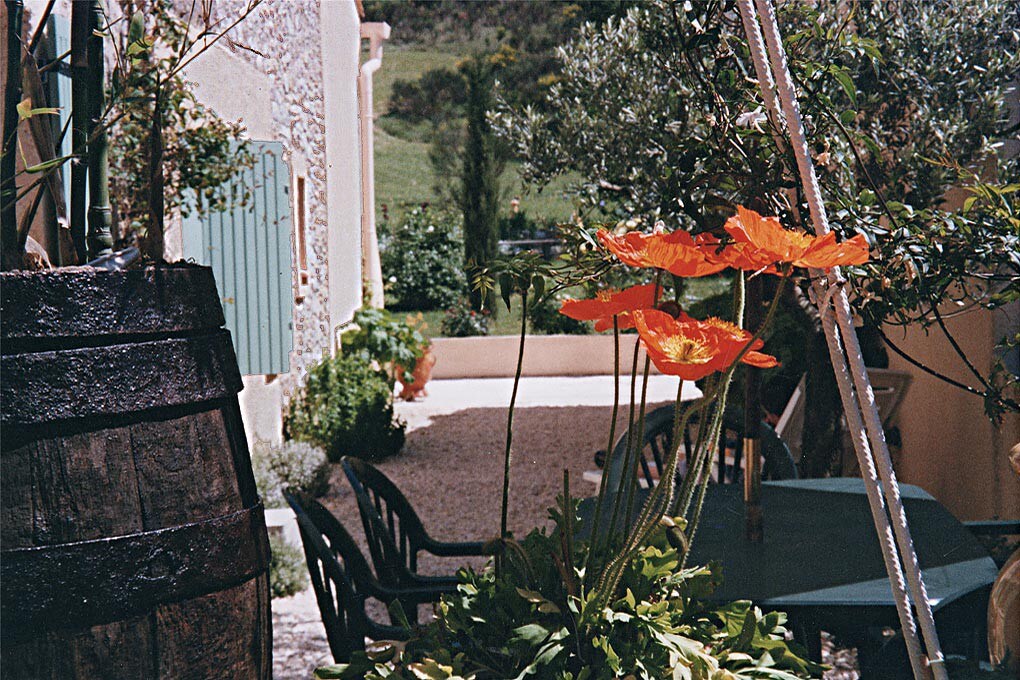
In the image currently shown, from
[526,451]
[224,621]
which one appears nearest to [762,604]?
[224,621]

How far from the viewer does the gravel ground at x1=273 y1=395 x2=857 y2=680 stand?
3379 mm

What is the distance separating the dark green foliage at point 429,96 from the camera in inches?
764

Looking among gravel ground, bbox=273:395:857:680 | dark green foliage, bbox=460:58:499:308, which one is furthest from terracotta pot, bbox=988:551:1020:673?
dark green foliage, bbox=460:58:499:308

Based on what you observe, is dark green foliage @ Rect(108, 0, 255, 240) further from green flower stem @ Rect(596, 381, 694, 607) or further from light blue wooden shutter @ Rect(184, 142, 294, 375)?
green flower stem @ Rect(596, 381, 694, 607)

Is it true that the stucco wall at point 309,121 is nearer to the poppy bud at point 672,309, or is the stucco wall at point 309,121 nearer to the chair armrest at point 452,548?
the chair armrest at point 452,548

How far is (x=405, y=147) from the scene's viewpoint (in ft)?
61.8

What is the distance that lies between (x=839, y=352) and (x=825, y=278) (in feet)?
0.28

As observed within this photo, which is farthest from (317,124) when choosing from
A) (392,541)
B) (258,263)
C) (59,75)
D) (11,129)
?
(11,129)

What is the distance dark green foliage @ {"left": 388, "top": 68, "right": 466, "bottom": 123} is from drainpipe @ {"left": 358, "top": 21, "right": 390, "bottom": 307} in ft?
32.9

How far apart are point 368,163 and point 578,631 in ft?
29.9

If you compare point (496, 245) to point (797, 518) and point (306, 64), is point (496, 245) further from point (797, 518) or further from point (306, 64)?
point (797, 518)

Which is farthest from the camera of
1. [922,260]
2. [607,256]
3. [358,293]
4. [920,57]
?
[358,293]

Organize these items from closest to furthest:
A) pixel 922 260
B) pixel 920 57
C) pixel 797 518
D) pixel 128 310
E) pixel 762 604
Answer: pixel 128 310 → pixel 922 260 → pixel 762 604 → pixel 797 518 → pixel 920 57

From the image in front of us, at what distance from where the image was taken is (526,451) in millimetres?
6562
